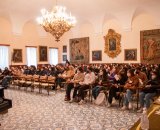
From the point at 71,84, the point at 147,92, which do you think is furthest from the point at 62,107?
the point at 147,92

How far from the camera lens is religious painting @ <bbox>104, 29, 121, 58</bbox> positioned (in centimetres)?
1767

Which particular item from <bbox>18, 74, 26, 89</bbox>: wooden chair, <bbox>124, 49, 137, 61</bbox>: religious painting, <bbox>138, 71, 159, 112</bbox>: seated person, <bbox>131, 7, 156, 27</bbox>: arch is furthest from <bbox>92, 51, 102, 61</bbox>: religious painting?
<bbox>138, 71, 159, 112</bbox>: seated person

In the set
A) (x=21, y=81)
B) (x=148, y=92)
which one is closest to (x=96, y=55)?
(x=21, y=81)

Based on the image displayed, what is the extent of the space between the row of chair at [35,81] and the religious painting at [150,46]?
8198 mm

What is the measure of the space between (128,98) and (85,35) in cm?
1346

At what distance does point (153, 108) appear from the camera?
4.06 meters

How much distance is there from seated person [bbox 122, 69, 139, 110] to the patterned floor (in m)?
0.39

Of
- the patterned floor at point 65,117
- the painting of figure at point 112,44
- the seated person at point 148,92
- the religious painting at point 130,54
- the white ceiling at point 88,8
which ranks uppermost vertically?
the white ceiling at point 88,8

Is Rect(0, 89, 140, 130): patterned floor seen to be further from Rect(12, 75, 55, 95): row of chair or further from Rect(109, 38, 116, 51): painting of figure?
Rect(109, 38, 116, 51): painting of figure

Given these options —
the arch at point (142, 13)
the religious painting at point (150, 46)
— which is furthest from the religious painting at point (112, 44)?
the religious painting at point (150, 46)

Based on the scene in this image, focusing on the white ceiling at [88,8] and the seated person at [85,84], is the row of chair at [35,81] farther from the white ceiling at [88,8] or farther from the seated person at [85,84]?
the white ceiling at [88,8]

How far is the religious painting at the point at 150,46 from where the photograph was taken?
1559cm

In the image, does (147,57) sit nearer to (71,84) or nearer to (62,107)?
(71,84)

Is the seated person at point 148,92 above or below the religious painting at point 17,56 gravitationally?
below
